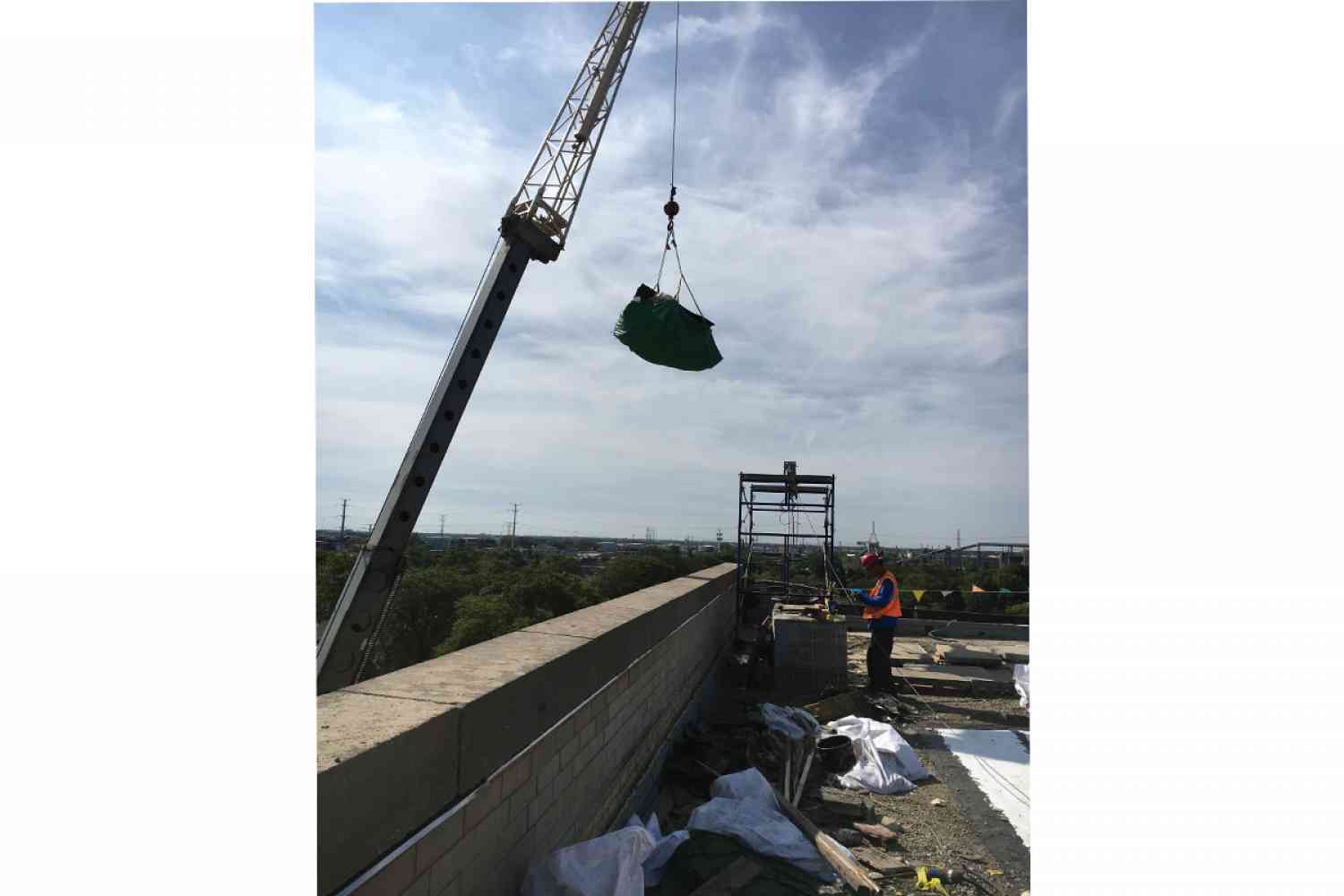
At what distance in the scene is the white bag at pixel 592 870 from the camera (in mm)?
3023

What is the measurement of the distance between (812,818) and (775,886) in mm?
1528

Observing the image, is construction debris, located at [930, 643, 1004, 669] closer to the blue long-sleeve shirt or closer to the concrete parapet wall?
the blue long-sleeve shirt

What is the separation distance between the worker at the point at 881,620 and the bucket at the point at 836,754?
2430 millimetres

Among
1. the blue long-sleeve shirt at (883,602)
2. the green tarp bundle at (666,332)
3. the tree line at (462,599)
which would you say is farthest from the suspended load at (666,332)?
the tree line at (462,599)

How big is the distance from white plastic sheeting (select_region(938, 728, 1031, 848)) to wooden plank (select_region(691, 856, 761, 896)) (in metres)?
2.13

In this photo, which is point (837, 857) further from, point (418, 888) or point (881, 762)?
point (418, 888)

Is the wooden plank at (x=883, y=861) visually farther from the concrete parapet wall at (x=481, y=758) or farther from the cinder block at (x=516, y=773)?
the cinder block at (x=516, y=773)

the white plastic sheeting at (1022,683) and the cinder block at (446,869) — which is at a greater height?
the cinder block at (446,869)

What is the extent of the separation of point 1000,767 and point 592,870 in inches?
189

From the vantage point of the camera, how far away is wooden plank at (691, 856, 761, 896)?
3744 mm

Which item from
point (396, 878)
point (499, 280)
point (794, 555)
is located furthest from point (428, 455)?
point (396, 878)

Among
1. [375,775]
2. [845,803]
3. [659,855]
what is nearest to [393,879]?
[375,775]

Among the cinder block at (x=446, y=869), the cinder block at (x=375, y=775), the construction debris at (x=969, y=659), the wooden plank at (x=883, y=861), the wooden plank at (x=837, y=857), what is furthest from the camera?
the construction debris at (x=969, y=659)
